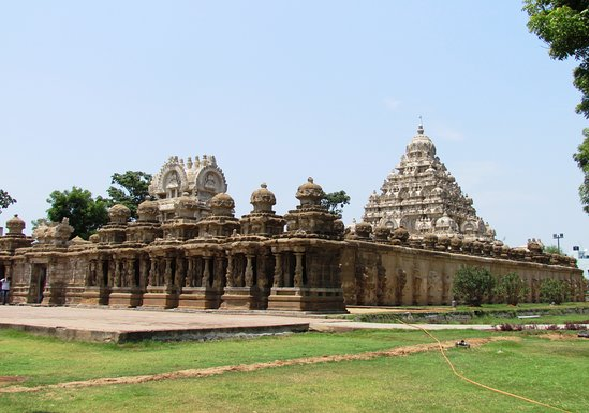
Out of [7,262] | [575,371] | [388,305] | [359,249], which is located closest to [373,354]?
[575,371]

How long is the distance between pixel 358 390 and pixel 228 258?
21.2 metres

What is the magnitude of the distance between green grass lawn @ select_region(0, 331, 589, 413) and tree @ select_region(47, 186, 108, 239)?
1945 inches

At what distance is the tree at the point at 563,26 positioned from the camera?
12.1 meters

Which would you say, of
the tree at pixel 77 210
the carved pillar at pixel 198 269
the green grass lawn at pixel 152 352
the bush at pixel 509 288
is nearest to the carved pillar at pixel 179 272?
the carved pillar at pixel 198 269

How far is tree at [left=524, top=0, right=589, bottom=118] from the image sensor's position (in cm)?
1209

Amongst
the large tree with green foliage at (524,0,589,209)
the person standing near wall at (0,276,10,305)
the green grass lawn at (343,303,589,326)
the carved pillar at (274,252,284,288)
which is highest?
the large tree with green foliage at (524,0,589,209)

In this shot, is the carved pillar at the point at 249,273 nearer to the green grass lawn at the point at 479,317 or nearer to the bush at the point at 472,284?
the green grass lawn at the point at 479,317

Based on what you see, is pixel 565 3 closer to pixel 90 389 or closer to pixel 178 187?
pixel 90 389

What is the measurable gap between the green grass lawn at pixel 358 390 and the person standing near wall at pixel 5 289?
30.8 meters

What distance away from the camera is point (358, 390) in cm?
936

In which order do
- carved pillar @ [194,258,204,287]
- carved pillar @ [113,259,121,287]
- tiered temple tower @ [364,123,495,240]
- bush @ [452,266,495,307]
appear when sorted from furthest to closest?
tiered temple tower @ [364,123,495,240] → carved pillar @ [113,259,121,287] → bush @ [452,266,495,307] → carved pillar @ [194,258,204,287]

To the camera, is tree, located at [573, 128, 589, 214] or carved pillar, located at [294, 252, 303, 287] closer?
tree, located at [573, 128, 589, 214]

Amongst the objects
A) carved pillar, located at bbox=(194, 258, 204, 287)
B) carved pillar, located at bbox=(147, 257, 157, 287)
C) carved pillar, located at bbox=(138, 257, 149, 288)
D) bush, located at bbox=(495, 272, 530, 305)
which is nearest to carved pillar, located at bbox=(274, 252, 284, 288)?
carved pillar, located at bbox=(194, 258, 204, 287)

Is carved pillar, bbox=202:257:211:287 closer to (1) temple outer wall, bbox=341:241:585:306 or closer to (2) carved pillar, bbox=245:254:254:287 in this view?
(2) carved pillar, bbox=245:254:254:287
